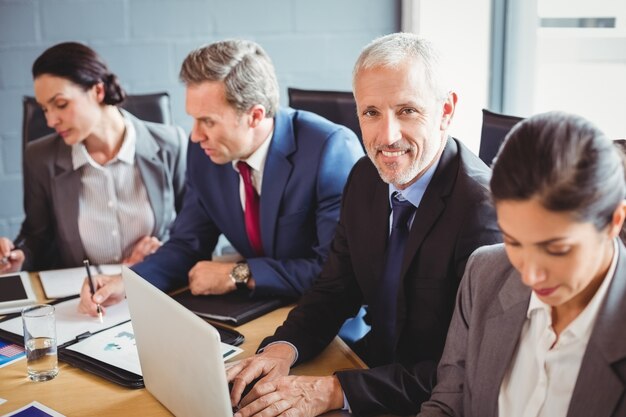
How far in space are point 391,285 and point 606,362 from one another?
0.62 metres

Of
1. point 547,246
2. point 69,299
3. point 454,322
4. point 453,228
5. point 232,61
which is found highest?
point 232,61

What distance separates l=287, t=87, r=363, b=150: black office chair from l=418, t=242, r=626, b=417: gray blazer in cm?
116

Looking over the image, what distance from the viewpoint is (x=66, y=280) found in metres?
2.06

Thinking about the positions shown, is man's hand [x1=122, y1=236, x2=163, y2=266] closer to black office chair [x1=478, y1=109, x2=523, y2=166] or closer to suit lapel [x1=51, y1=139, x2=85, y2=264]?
suit lapel [x1=51, y1=139, x2=85, y2=264]

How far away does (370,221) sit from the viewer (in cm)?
169

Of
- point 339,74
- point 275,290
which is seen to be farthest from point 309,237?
point 339,74

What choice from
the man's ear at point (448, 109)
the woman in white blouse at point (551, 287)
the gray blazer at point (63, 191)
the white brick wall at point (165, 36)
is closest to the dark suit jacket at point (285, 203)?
the gray blazer at point (63, 191)

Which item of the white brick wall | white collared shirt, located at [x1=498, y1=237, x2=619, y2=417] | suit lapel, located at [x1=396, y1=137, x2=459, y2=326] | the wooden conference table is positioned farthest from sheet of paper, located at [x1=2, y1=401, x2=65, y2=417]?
the white brick wall

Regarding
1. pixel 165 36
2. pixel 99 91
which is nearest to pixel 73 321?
pixel 99 91

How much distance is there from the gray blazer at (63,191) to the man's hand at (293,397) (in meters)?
1.22

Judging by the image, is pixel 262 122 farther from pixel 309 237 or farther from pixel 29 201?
pixel 29 201

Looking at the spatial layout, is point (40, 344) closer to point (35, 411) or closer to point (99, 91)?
point (35, 411)

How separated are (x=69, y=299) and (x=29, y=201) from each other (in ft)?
2.22

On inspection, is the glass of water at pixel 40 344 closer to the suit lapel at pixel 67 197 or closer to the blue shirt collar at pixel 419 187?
the blue shirt collar at pixel 419 187
